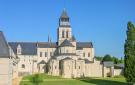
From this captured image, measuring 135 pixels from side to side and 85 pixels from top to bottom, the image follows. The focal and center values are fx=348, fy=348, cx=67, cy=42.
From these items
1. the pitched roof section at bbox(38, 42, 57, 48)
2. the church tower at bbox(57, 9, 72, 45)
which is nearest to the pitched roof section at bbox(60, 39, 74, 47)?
the church tower at bbox(57, 9, 72, 45)

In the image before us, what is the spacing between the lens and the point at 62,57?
302 ft

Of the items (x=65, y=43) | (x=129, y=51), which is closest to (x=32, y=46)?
(x=65, y=43)

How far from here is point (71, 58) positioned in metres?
89.6

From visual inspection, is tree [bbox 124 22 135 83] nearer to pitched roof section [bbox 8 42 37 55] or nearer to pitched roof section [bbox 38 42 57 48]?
pitched roof section [bbox 38 42 57 48]

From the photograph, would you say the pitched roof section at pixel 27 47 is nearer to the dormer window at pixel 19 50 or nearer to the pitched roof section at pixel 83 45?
the dormer window at pixel 19 50

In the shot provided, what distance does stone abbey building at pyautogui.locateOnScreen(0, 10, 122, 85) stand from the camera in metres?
89.8

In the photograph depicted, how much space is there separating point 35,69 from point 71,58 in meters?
14.1

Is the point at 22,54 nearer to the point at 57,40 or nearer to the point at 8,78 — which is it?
the point at 57,40

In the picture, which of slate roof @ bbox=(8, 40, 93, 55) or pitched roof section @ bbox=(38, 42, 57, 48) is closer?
slate roof @ bbox=(8, 40, 93, 55)

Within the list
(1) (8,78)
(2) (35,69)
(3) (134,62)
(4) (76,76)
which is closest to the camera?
(1) (8,78)

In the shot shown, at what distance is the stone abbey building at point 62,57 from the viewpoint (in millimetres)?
89750

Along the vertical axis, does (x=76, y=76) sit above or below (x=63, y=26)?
below

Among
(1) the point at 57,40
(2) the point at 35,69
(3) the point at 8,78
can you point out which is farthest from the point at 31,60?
(3) the point at 8,78

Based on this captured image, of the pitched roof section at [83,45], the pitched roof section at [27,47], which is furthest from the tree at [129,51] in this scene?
the pitched roof section at [27,47]
